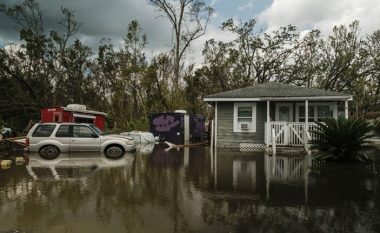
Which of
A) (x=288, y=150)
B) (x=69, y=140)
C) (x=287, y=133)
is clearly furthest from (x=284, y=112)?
(x=69, y=140)

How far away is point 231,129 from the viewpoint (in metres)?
23.3

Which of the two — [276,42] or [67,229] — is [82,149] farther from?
[276,42]

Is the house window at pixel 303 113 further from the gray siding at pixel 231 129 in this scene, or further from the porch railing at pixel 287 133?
the porch railing at pixel 287 133

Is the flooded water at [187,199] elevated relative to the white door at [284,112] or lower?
lower

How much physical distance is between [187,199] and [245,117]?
604 inches

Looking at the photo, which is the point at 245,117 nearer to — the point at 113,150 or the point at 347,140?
the point at 347,140

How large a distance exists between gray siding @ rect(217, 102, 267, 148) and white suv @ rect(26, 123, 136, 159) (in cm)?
684

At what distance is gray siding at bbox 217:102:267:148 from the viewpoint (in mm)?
22891

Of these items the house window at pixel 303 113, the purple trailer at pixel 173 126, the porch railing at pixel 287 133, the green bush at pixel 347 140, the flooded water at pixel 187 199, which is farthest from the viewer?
the purple trailer at pixel 173 126

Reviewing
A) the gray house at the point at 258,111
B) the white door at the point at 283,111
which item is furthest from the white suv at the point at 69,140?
the white door at the point at 283,111

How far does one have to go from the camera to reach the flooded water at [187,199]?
20.9 feet

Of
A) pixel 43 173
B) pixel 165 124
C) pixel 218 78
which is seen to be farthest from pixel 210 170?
pixel 218 78

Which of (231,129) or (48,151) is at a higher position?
(231,129)

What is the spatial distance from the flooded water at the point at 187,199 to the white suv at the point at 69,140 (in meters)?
3.94
